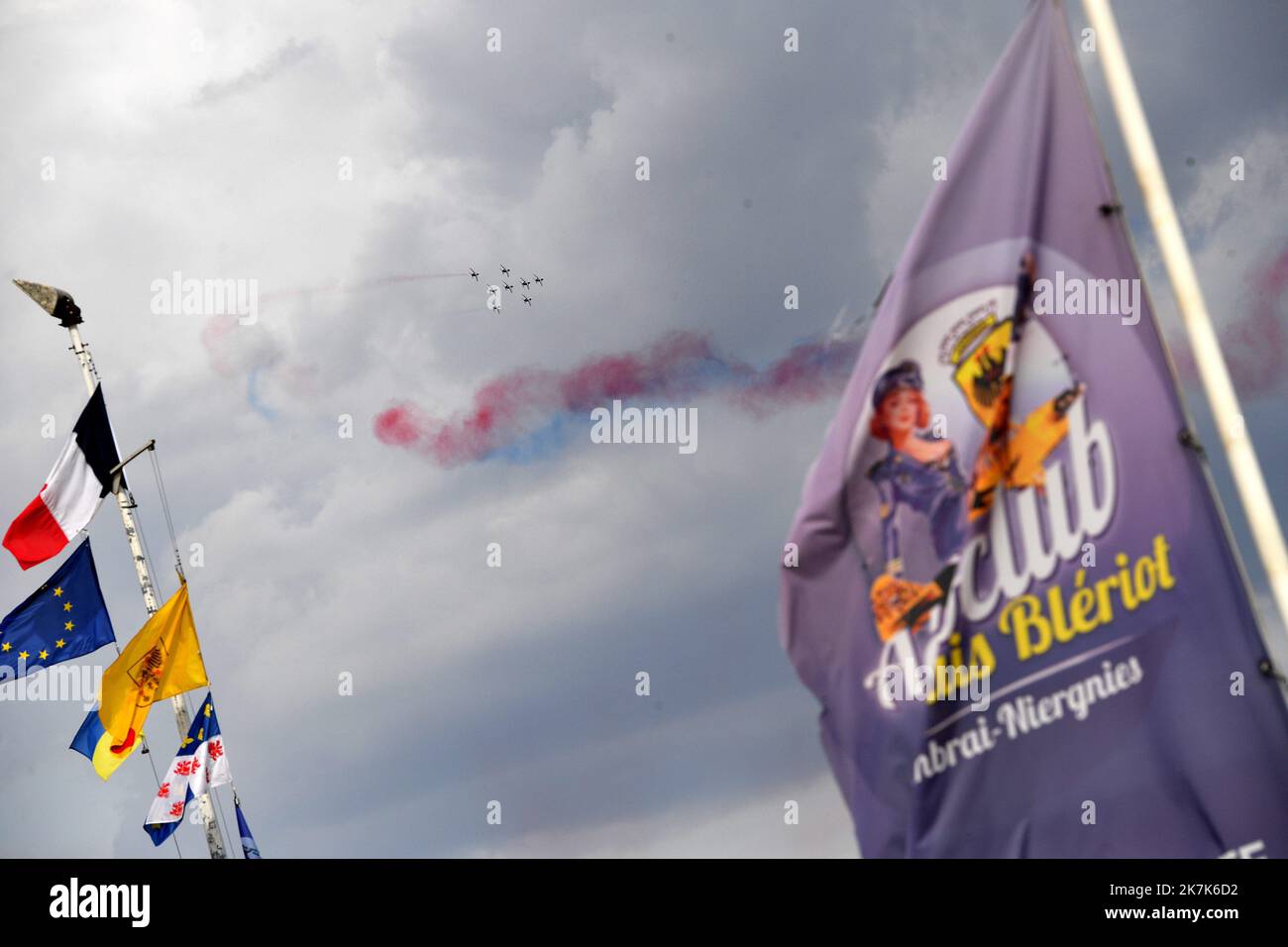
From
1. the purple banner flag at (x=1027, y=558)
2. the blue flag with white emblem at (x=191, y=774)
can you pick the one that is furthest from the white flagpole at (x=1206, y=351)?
the blue flag with white emblem at (x=191, y=774)

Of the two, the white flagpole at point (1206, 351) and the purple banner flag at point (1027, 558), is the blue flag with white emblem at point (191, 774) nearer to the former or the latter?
the purple banner flag at point (1027, 558)

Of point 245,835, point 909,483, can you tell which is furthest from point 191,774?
point 909,483

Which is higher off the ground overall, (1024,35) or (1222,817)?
(1024,35)

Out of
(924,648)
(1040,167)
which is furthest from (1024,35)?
(924,648)

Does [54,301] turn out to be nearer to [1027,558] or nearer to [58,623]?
[58,623]

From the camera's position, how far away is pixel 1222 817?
48.3ft

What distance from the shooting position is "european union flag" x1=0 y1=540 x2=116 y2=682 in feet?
124

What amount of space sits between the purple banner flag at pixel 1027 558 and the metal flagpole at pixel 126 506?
27679 mm

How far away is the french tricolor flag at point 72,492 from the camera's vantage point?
124 ft

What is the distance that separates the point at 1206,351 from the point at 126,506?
115ft

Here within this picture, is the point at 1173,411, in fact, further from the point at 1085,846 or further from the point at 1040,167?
the point at 1085,846
